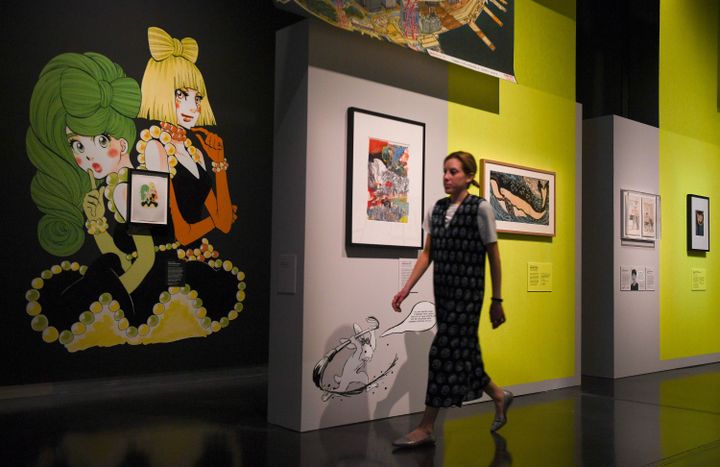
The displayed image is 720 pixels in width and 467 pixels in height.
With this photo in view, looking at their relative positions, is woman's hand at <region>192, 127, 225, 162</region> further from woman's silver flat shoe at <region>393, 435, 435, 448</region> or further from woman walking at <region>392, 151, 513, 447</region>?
woman's silver flat shoe at <region>393, 435, 435, 448</region>

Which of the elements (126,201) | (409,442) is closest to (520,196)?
(409,442)

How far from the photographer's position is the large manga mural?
6.19 metres

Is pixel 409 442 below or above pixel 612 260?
below

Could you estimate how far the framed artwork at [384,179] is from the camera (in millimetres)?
5137

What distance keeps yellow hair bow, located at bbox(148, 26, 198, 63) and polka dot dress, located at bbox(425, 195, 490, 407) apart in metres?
3.81

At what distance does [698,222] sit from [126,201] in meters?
6.73

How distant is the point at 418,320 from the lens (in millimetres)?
5574

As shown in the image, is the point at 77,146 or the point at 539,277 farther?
the point at 539,277

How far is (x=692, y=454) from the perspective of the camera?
14.4 ft

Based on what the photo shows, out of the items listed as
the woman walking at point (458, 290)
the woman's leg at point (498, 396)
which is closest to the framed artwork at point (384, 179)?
the woman walking at point (458, 290)

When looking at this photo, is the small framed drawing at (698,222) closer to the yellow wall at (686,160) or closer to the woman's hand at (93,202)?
the yellow wall at (686,160)

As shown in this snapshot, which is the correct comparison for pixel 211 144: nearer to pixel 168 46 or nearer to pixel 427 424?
pixel 168 46

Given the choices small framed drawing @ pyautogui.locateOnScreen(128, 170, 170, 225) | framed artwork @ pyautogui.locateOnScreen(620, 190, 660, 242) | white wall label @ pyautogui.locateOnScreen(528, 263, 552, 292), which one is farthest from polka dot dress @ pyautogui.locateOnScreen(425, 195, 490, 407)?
framed artwork @ pyautogui.locateOnScreen(620, 190, 660, 242)

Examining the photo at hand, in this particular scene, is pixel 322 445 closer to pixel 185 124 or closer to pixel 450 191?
pixel 450 191
